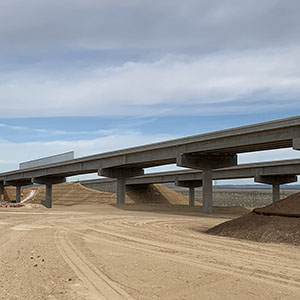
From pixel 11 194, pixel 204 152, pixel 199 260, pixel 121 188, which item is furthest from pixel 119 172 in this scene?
pixel 11 194

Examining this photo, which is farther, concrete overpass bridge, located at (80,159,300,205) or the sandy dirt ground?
concrete overpass bridge, located at (80,159,300,205)

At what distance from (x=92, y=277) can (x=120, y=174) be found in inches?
1926

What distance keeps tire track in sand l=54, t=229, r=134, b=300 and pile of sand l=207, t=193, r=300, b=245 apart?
8.10 meters

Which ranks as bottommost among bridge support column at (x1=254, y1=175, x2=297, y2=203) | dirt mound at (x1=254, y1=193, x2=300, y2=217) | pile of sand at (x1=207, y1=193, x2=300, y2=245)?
bridge support column at (x1=254, y1=175, x2=297, y2=203)

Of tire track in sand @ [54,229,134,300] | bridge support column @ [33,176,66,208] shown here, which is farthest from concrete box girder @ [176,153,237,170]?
bridge support column @ [33,176,66,208]

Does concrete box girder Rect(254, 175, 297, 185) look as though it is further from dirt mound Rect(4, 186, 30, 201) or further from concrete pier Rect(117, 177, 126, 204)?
dirt mound Rect(4, 186, 30, 201)

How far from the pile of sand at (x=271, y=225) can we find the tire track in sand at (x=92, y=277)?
8.10m

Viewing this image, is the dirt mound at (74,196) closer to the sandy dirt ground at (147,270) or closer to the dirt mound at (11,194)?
the dirt mound at (11,194)

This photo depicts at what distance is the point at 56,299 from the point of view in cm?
722

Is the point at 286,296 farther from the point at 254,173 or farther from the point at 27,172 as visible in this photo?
the point at 27,172

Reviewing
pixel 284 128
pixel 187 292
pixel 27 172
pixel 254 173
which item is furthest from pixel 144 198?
pixel 187 292

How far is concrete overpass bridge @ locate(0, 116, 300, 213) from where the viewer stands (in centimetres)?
3362

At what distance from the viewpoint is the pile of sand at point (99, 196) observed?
84812 mm

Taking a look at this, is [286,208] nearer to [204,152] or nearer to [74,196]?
[204,152]
